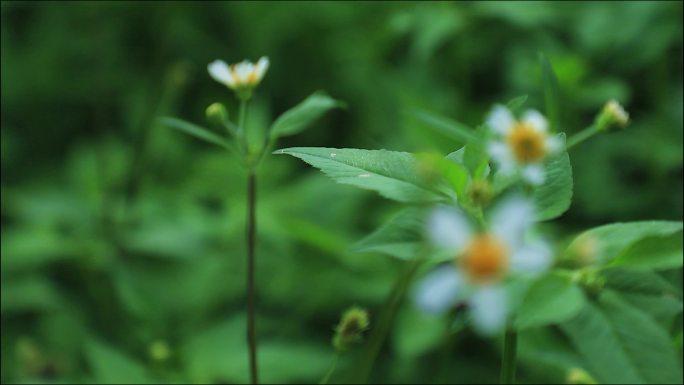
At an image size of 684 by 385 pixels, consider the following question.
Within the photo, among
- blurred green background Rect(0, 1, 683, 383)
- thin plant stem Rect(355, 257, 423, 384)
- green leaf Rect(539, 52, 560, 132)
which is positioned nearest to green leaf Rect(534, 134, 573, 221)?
green leaf Rect(539, 52, 560, 132)

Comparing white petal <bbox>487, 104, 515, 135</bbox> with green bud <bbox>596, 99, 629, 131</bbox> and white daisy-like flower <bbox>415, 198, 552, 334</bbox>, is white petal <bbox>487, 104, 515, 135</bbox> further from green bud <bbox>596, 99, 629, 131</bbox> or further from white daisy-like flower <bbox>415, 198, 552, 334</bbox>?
green bud <bbox>596, 99, 629, 131</bbox>

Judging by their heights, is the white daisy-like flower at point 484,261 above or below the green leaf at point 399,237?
above

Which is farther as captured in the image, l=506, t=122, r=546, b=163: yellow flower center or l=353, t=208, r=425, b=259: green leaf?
l=353, t=208, r=425, b=259: green leaf

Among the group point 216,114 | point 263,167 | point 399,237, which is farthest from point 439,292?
point 263,167

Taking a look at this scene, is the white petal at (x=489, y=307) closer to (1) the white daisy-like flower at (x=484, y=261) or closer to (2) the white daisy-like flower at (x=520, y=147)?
(1) the white daisy-like flower at (x=484, y=261)

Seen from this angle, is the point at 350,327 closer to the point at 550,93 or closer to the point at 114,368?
the point at 550,93

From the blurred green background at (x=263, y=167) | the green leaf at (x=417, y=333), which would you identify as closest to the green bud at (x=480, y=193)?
the blurred green background at (x=263, y=167)
